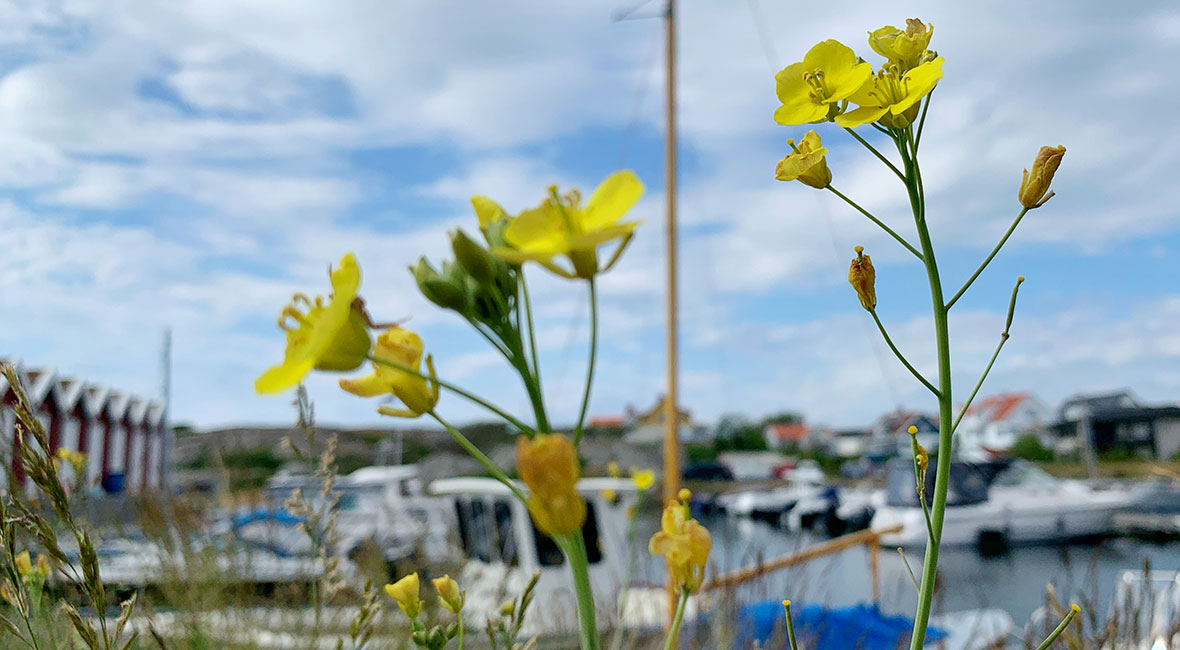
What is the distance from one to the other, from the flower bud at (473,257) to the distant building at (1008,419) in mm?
38641

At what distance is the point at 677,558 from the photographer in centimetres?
62

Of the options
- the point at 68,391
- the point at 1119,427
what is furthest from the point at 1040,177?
the point at 1119,427

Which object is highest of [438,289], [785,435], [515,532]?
[438,289]

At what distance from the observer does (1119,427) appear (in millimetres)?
36656

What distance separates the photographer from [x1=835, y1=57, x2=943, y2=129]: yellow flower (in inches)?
23.6

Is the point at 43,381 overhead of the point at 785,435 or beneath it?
overhead

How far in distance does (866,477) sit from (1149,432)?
11099mm

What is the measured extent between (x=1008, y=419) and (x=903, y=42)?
150 feet

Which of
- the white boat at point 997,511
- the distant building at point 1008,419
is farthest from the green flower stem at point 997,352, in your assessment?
the distant building at point 1008,419

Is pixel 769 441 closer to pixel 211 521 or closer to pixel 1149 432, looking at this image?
pixel 1149 432

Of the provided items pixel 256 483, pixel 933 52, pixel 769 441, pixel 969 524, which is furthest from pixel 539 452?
pixel 769 441

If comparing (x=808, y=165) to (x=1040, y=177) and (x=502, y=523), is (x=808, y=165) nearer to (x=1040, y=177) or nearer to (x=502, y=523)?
(x=1040, y=177)

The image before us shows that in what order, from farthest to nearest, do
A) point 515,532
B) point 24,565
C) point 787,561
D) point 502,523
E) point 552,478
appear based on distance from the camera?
point 502,523 < point 515,532 < point 787,561 < point 24,565 < point 552,478

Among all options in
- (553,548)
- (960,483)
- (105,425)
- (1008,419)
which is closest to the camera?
(553,548)
